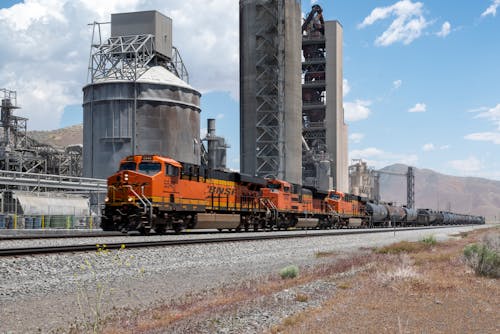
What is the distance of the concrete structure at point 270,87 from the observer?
67.4m

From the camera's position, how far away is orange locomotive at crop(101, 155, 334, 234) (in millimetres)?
24312

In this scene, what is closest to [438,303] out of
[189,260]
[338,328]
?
[338,328]

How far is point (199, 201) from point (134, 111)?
1013 inches

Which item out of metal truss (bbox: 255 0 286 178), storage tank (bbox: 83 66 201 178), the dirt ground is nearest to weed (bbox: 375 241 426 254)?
the dirt ground

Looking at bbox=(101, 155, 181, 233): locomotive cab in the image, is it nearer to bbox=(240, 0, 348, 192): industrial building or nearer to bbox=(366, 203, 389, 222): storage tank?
bbox=(366, 203, 389, 222): storage tank

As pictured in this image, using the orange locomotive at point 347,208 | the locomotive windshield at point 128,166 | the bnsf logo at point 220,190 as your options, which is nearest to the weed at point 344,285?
the locomotive windshield at point 128,166

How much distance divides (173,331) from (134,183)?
18.2 m

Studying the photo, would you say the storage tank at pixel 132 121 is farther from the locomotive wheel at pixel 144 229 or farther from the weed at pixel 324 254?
the weed at pixel 324 254

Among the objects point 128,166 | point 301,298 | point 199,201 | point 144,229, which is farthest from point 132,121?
point 301,298

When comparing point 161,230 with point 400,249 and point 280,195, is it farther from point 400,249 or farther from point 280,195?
point 280,195

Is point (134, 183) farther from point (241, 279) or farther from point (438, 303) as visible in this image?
point (438, 303)

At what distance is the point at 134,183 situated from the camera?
2494cm

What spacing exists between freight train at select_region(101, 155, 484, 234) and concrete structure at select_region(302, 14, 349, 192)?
4605 cm

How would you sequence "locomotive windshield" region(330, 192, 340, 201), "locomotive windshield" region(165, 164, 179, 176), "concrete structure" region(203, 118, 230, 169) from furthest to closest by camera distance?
"concrete structure" region(203, 118, 230, 169) → "locomotive windshield" region(330, 192, 340, 201) → "locomotive windshield" region(165, 164, 179, 176)
